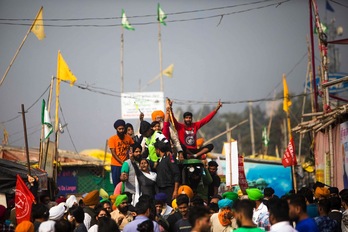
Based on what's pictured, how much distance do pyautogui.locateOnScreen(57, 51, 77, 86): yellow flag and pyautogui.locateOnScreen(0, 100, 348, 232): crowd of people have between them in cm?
1450

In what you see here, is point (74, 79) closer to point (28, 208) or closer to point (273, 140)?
point (28, 208)

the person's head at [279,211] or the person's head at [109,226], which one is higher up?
the person's head at [279,211]

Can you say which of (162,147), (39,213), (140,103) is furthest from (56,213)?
(140,103)

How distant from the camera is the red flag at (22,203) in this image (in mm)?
13844

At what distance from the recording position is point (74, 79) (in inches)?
1287

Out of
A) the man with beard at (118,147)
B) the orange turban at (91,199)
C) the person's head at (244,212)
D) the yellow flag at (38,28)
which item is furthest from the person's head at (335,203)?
the yellow flag at (38,28)

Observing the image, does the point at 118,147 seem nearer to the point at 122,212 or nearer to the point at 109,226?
the point at 122,212

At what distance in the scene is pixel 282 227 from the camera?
8.93m

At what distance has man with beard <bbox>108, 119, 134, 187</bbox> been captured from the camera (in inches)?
698

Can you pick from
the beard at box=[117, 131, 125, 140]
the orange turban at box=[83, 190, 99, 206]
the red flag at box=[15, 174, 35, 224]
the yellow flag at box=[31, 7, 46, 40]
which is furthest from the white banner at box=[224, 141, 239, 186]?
the yellow flag at box=[31, 7, 46, 40]

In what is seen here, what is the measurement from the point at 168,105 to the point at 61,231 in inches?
321

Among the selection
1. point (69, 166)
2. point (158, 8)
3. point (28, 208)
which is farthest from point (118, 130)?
point (158, 8)

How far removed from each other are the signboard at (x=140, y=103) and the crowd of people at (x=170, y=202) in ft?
73.5

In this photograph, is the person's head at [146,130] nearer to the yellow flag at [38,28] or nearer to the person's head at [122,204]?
the person's head at [122,204]
